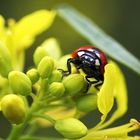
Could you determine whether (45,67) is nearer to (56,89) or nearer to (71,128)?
(56,89)

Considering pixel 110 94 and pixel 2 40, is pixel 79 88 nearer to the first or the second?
pixel 110 94

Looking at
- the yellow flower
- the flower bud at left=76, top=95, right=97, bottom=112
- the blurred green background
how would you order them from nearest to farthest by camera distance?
the flower bud at left=76, top=95, right=97, bottom=112, the yellow flower, the blurred green background

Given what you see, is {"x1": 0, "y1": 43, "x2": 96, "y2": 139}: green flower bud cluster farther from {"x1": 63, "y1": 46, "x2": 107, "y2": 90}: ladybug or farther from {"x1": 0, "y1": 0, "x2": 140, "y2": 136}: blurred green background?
{"x1": 0, "y1": 0, "x2": 140, "y2": 136}: blurred green background

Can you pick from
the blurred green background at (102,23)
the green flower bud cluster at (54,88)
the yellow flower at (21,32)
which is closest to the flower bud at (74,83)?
the green flower bud cluster at (54,88)

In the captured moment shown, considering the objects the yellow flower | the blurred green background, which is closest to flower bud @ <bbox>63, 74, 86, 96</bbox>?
the yellow flower

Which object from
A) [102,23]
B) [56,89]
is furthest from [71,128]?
[102,23]

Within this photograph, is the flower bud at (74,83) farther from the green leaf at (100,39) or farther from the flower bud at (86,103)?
the green leaf at (100,39)
